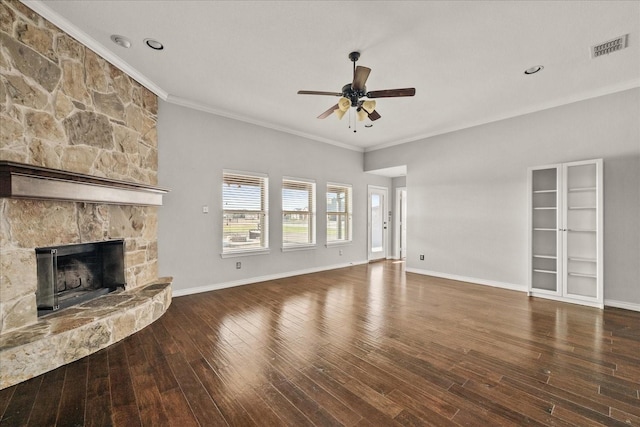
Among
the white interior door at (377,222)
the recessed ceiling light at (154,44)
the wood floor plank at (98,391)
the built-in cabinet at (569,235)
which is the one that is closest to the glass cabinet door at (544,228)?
the built-in cabinet at (569,235)

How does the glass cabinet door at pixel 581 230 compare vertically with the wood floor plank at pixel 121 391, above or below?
above

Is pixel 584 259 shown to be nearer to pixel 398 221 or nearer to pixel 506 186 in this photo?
pixel 506 186

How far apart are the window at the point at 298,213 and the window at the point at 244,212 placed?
487 mm

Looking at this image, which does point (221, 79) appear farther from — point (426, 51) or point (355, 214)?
point (355, 214)

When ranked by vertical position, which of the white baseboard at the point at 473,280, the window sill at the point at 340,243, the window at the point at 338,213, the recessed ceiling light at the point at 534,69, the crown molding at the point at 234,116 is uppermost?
the recessed ceiling light at the point at 534,69

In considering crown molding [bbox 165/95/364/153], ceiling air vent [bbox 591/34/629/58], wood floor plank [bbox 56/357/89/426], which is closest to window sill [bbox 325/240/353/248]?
crown molding [bbox 165/95/364/153]

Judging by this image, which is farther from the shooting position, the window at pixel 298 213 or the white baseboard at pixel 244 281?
the window at pixel 298 213

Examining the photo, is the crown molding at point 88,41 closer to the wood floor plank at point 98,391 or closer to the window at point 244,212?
the window at point 244,212

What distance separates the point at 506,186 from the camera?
4.82m

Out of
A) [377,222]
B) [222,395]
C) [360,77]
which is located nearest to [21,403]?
[222,395]

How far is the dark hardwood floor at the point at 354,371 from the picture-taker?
1.73m

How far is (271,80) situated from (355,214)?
420 cm

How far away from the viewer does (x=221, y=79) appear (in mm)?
3619

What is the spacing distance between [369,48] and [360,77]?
481mm
